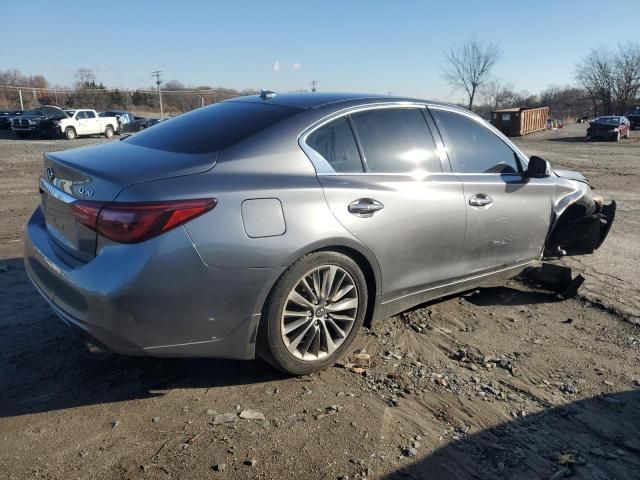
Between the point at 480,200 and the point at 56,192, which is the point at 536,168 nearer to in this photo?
the point at 480,200

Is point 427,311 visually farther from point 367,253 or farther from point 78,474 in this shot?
point 78,474

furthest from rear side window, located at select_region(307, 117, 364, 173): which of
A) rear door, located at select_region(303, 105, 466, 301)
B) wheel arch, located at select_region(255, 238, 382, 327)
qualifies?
wheel arch, located at select_region(255, 238, 382, 327)

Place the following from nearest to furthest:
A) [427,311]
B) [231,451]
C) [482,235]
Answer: [231,451]
[482,235]
[427,311]

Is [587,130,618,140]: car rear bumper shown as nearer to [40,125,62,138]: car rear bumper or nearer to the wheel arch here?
[40,125,62,138]: car rear bumper

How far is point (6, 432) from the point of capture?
8.87 ft

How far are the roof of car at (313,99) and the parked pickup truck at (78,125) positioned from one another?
93.0 feet

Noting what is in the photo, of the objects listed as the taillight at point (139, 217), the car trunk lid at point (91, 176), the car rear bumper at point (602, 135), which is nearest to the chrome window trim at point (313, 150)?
the car trunk lid at point (91, 176)

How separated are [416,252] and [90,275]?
208cm

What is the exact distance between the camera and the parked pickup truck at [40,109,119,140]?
28.6 m

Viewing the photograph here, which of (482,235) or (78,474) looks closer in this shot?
(78,474)

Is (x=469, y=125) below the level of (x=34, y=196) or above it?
above

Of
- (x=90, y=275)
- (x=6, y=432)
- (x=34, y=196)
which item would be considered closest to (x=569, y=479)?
(x=90, y=275)

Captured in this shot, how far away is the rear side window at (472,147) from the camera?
13.6ft

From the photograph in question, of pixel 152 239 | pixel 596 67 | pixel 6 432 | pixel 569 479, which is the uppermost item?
pixel 596 67
